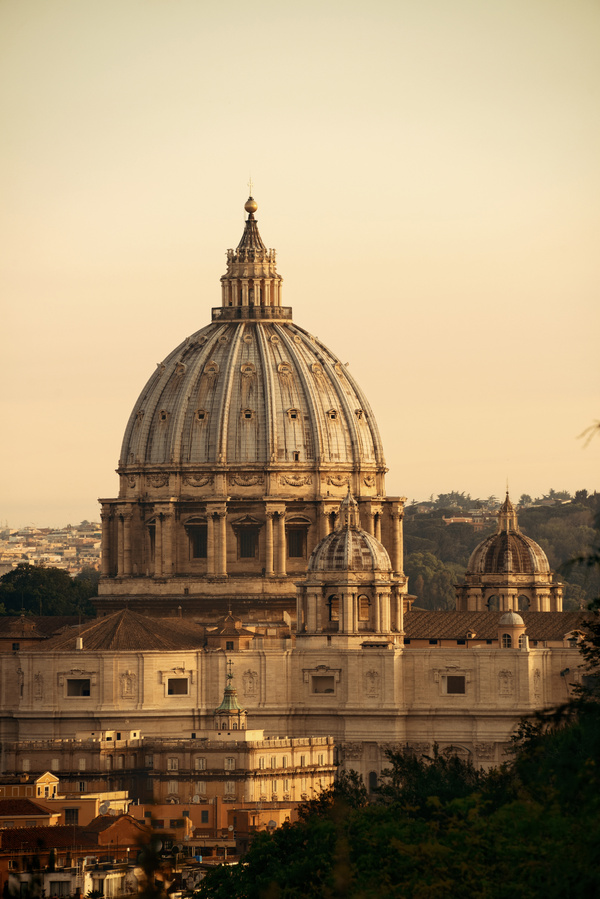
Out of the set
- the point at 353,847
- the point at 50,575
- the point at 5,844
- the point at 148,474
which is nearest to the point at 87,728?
the point at 148,474

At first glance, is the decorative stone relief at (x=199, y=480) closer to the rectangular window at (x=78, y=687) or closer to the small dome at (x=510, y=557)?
the small dome at (x=510, y=557)

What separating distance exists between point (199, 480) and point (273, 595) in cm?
781

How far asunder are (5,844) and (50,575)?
85.4 meters

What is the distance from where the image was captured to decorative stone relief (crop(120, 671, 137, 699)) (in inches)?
5241

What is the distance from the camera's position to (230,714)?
422ft

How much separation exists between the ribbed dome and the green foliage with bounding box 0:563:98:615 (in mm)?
29469

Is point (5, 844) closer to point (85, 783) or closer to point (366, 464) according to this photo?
point (85, 783)

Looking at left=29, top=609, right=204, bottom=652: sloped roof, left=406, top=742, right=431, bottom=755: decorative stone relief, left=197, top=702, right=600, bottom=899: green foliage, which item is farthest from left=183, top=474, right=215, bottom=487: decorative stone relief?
left=197, top=702, right=600, bottom=899: green foliage

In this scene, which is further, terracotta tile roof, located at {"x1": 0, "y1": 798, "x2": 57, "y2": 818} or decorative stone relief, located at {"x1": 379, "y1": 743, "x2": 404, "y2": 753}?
decorative stone relief, located at {"x1": 379, "y1": 743, "x2": 404, "y2": 753}

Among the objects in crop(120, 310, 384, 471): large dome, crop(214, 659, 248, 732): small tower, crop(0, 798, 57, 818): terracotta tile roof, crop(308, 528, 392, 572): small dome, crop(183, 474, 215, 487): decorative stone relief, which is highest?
crop(120, 310, 384, 471): large dome

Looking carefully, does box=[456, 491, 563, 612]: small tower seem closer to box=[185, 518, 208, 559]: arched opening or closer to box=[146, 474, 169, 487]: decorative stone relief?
box=[185, 518, 208, 559]: arched opening

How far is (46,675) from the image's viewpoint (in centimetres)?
13300

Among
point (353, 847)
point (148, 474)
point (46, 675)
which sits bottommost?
point (353, 847)

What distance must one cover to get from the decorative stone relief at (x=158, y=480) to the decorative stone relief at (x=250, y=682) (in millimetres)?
21828
